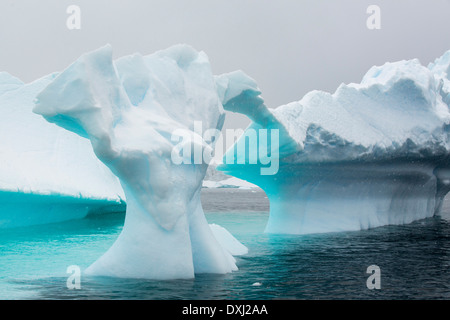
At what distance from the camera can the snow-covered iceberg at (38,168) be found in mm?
13852

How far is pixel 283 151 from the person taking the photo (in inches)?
484

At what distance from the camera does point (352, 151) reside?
1350cm

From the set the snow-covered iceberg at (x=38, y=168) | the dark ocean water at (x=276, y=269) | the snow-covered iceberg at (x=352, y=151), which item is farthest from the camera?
the snow-covered iceberg at (x=38, y=168)

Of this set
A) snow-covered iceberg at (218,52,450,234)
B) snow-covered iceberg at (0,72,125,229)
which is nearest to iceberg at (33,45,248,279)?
snow-covered iceberg at (218,52,450,234)

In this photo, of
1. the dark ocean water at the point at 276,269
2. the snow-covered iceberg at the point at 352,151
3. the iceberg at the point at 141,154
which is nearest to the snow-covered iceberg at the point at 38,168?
the dark ocean water at the point at 276,269

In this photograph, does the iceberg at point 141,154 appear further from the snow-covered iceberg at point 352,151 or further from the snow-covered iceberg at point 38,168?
the snow-covered iceberg at point 38,168

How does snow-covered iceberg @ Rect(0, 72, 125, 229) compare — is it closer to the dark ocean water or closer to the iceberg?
the dark ocean water

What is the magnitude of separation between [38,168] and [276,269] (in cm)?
917

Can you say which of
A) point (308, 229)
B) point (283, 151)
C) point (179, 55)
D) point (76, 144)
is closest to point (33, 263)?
point (179, 55)

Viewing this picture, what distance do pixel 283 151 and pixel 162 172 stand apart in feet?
18.2

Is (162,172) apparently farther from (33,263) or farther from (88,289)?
(33,263)

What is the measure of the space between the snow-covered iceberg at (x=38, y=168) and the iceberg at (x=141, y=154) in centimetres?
614

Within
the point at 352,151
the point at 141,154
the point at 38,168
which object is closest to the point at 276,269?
the point at 141,154
